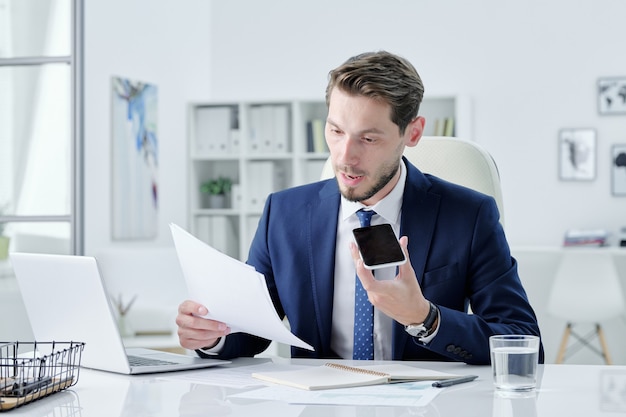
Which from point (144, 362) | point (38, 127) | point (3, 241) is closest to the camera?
point (144, 362)

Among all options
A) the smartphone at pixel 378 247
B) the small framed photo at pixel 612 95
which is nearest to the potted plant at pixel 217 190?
the small framed photo at pixel 612 95

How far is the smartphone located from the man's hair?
44 cm

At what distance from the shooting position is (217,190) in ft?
21.3

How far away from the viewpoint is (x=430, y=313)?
158 centimetres

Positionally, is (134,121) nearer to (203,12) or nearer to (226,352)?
(203,12)

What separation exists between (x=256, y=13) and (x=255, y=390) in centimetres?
572

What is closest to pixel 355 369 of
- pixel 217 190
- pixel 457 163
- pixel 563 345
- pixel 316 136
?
pixel 457 163

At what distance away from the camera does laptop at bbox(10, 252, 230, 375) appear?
4.65ft

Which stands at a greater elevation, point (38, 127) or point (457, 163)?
point (38, 127)

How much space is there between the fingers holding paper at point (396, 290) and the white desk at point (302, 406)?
6.5 inches

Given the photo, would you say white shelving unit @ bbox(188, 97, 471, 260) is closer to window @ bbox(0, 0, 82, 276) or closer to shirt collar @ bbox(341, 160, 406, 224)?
window @ bbox(0, 0, 82, 276)

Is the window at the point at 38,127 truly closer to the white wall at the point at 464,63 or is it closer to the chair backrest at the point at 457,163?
the chair backrest at the point at 457,163

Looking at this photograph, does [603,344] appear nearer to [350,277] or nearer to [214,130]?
[214,130]

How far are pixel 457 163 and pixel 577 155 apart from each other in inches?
169
